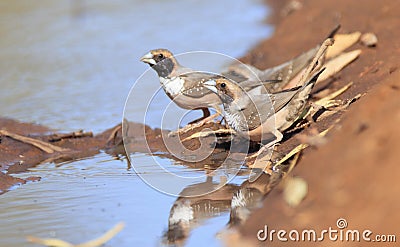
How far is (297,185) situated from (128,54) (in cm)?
805

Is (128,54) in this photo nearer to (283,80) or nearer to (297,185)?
(283,80)

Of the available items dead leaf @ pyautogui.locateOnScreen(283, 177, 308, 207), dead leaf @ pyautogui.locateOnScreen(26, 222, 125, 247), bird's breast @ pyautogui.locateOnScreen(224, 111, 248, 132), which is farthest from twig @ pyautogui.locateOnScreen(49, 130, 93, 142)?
dead leaf @ pyautogui.locateOnScreen(283, 177, 308, 207)

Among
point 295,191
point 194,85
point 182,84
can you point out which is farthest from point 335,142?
point 182,84

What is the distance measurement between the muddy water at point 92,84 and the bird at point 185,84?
66cm

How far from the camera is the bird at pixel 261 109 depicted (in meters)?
6.20

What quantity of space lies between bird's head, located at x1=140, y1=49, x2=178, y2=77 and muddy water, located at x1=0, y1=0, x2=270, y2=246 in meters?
0.92

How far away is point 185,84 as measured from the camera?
7.04m

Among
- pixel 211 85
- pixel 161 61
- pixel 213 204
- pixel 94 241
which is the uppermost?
pixel 161 61

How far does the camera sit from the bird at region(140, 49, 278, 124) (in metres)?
6.93

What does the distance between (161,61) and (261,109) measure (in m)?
1.48

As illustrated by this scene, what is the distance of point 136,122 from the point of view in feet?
26.2

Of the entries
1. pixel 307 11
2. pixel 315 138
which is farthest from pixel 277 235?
pixel 307 11

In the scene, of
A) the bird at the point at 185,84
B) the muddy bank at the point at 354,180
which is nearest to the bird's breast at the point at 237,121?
the bird at the point at 185,84

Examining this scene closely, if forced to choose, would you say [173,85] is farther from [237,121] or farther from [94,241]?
[94,241]
